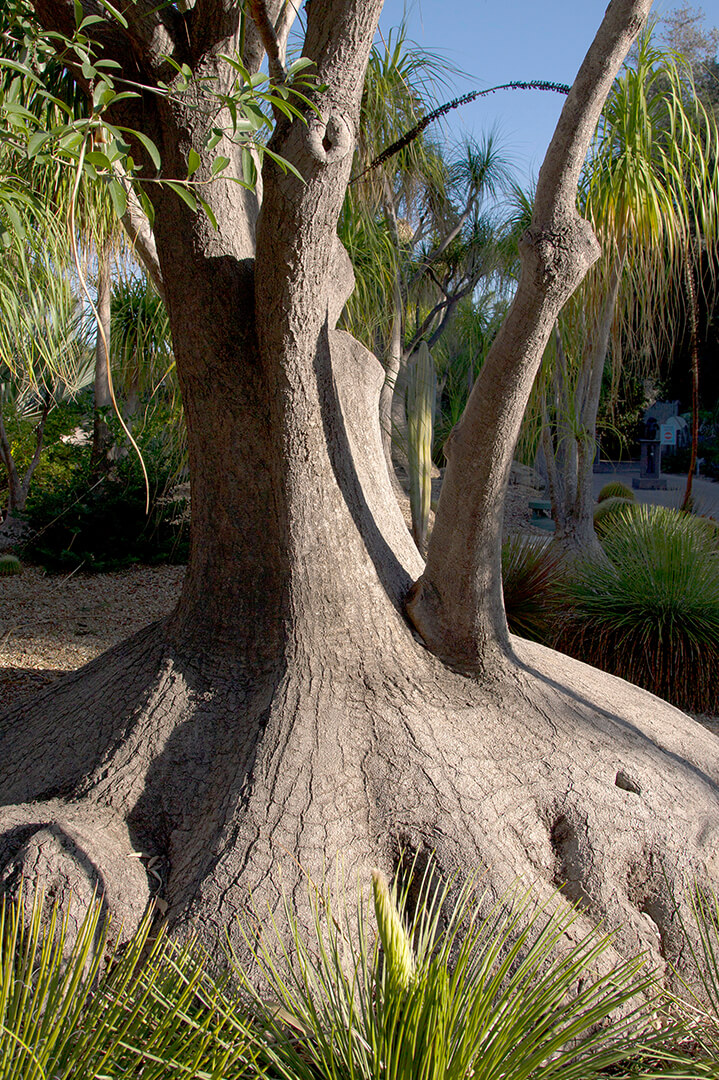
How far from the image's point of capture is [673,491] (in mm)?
19891

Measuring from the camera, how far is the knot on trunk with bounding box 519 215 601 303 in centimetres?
268

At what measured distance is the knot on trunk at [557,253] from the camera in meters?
2.68

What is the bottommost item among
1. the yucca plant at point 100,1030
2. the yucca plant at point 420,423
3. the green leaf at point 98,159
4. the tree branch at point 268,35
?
the yucca plant at point 100,1030

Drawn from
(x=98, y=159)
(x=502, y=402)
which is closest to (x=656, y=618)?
(x=502, y=402)

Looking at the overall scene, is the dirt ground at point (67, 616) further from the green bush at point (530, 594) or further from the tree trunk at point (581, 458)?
the tree trunk at point (581, 458)

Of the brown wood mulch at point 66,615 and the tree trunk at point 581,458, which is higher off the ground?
the tree trunk at point 581,458

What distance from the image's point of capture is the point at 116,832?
2689 mm

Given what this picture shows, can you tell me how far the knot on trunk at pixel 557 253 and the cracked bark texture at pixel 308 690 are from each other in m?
0.01

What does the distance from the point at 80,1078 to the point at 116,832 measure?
3.71ft

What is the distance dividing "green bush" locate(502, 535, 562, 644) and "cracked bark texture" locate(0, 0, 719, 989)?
291cm

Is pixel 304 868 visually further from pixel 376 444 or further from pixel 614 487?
pixel 614 487

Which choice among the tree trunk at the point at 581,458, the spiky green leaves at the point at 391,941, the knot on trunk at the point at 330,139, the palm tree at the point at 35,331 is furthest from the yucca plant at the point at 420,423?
the spiky green leaves at the point at 391,941

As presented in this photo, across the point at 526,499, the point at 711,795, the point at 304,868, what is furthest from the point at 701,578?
the point at 526,499

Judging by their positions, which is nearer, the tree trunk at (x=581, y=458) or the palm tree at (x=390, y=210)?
the palm tree at (x=390, y=210)
